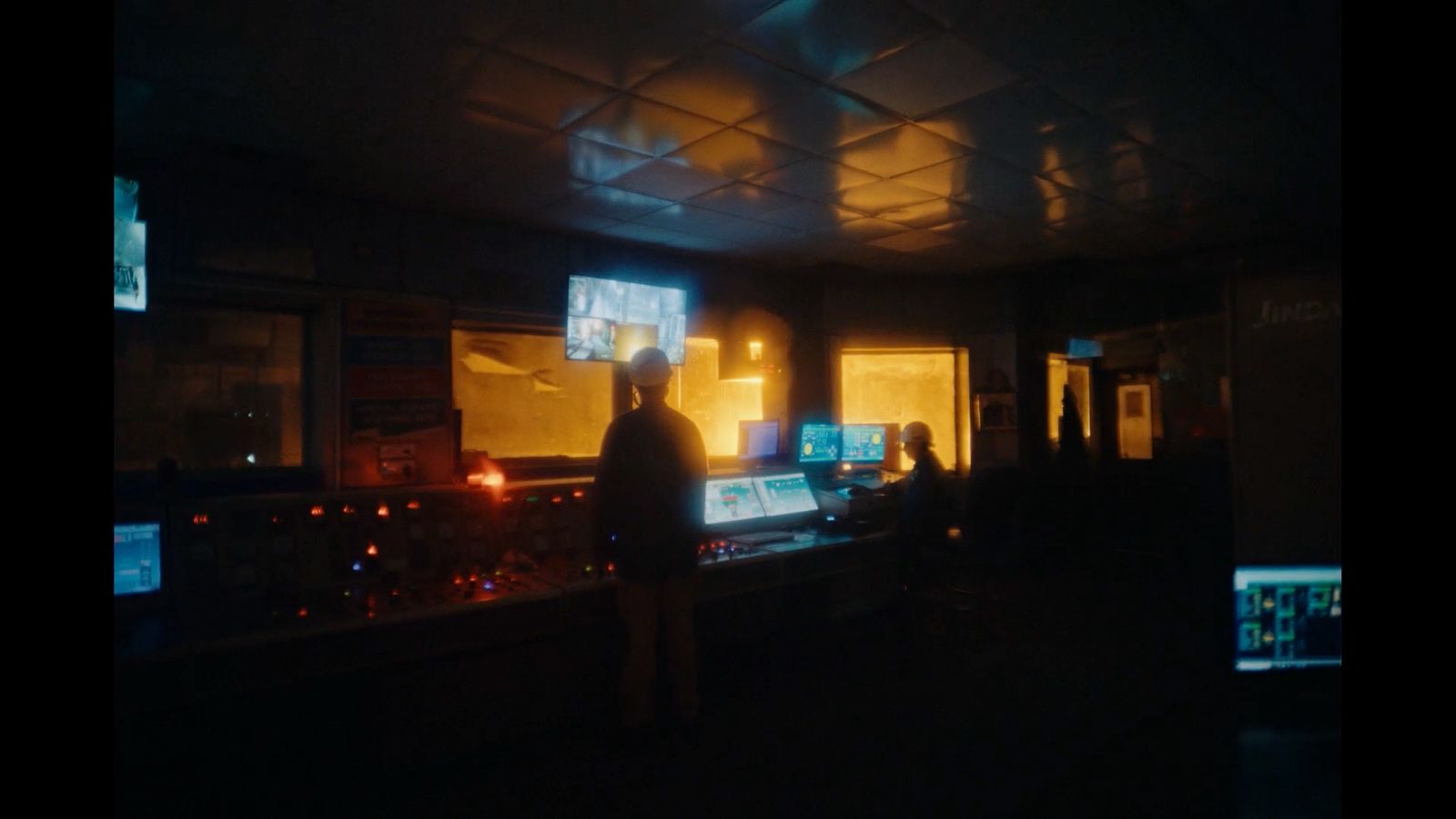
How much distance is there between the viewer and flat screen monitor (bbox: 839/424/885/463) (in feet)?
19.8

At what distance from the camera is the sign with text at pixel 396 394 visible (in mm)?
3979

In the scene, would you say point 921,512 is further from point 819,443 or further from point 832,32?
point 832,32

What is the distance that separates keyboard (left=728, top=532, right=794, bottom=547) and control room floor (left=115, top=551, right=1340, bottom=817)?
766mm

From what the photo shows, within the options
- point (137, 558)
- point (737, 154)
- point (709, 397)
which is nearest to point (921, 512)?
point (709, 397)

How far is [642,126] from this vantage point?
3.23 meters

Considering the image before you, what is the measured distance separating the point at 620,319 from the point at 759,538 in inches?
67.6

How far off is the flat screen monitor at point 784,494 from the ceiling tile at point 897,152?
7.57ft

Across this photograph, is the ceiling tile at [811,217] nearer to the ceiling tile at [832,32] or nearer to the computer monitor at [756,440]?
the computer monitor at [756,440]

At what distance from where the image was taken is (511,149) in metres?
3.44

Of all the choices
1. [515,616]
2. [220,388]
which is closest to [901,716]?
[515,616]

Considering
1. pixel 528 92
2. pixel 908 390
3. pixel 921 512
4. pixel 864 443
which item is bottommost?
pixel 921 512

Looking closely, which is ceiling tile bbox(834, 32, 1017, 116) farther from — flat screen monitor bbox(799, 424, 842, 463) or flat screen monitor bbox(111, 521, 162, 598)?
flat screen monitor bbox(111, 521, 162, 598)

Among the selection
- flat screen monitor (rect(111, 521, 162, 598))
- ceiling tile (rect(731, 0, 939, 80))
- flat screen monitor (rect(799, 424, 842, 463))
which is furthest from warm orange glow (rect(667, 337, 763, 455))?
flat screen monitor (rect(111, 521, 162, 598))

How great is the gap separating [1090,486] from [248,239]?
7409mm
